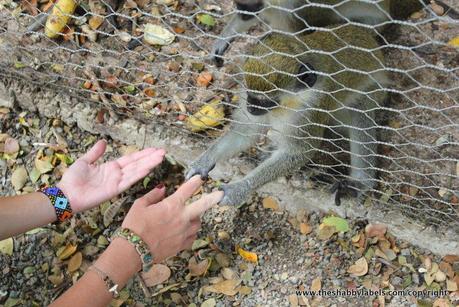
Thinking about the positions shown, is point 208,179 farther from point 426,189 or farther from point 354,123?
point 426,189

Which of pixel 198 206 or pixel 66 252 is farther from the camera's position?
pixel 66 252

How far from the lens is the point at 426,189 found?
2.95 m

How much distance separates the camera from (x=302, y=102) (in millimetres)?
2588

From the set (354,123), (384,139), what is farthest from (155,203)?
(384,139)

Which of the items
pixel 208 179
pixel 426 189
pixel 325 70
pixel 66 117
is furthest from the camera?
pixel 66 117

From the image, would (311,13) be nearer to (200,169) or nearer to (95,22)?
(200,169)

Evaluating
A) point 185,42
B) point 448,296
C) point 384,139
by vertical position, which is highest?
point 185,42

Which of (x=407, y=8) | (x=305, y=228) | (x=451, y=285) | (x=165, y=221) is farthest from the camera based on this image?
(x=407, y=8)

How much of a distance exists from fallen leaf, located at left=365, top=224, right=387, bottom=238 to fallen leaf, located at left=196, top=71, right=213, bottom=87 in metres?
1.16

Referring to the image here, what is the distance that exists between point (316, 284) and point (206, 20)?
1.69 metres

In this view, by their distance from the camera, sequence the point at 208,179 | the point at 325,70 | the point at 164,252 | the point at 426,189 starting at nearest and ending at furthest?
the point at 164,252 → the point at 325,70 → the point at 426,189 → the point at 208,179

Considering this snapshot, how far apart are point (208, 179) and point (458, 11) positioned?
5.35 ft

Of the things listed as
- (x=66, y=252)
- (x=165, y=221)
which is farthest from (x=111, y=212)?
(x=165, y=221)

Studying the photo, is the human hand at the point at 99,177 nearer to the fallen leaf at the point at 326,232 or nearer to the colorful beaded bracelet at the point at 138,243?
the colorful beaded bracelet at the point at 138,243
